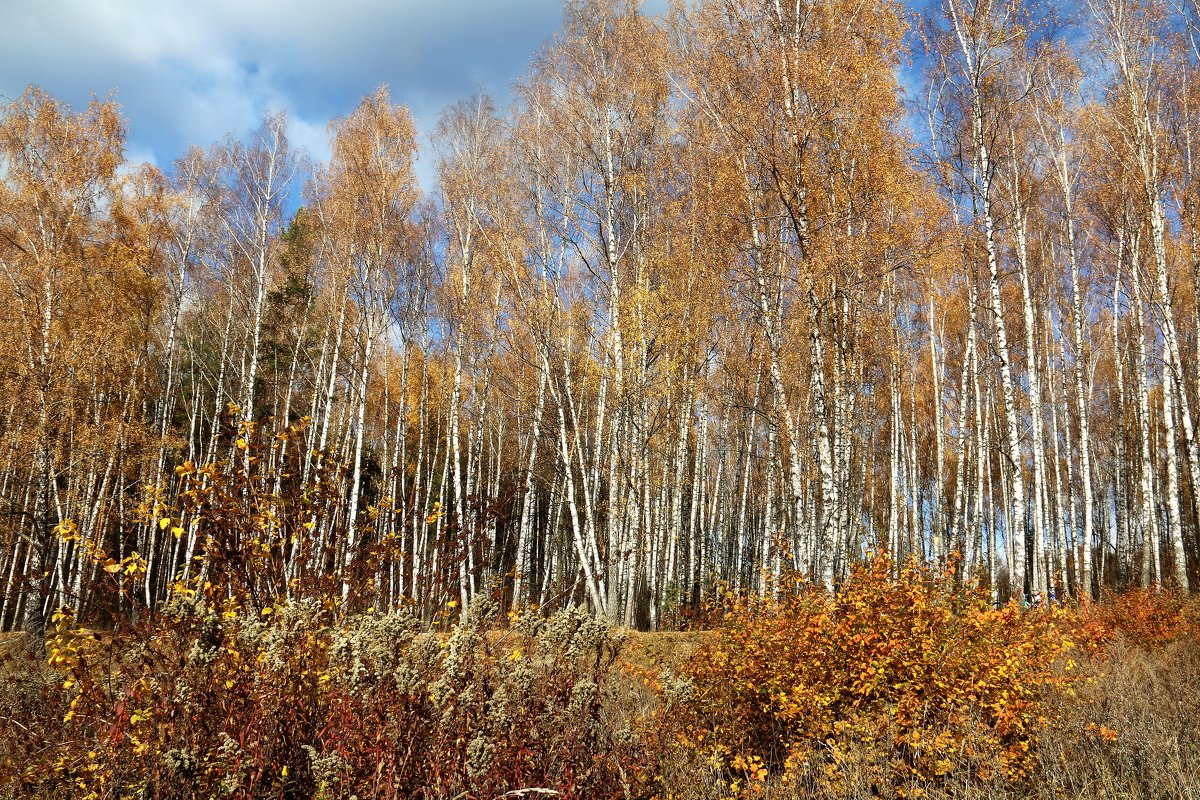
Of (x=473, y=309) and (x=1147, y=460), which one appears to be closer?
(x=1147, y=460)

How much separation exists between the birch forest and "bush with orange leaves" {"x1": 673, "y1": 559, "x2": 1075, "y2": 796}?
3.37 ft

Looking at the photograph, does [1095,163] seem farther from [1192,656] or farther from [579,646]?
[579,646]

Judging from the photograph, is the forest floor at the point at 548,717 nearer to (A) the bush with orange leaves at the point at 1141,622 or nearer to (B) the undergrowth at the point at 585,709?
(B) the undergrowth at the point at 585,709

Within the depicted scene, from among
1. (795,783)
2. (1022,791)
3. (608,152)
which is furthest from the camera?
(608,152)

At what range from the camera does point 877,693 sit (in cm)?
515

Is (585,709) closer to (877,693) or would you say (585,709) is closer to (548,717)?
(548,717)

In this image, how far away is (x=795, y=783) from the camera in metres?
4.29

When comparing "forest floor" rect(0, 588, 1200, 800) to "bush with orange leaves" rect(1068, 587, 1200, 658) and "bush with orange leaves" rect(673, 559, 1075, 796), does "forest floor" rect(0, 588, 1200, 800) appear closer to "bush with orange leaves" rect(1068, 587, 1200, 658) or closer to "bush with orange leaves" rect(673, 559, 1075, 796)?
"bush with orange leaves" rect(673, 559, 1075, 796)

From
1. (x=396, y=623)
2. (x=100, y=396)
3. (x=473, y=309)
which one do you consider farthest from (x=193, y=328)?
(x=396, y=623)

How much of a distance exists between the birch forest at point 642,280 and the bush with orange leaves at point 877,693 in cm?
103

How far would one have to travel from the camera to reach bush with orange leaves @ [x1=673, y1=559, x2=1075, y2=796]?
4520 millimetres

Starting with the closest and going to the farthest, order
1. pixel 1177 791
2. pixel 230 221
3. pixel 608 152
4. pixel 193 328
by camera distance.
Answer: pixel 1177 791 → pixel 608 152 → pixel 230 221 → pixel 193 328

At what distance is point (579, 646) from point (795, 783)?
2.21 meters

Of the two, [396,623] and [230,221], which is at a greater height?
[230,221]
